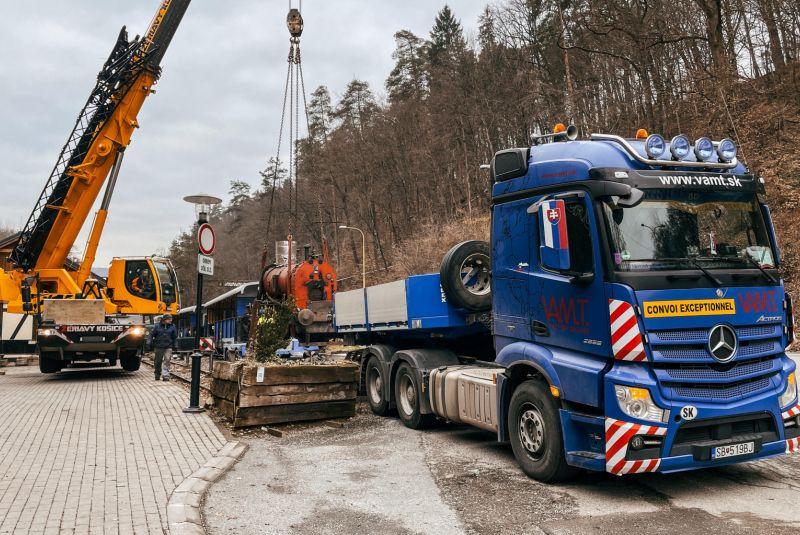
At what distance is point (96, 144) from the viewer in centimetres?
1638

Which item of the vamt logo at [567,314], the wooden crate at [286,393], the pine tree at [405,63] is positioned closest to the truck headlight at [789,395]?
the vamt logo at [567,314]

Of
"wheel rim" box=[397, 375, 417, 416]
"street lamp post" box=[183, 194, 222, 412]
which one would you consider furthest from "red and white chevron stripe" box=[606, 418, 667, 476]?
"street lamp post" box=[183, 194, 222, 412]

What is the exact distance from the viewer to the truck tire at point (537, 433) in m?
5.73

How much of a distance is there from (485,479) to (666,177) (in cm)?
328

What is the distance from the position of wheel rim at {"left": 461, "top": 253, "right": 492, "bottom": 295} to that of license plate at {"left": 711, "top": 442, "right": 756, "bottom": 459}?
12.6ft

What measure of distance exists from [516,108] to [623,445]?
3056 cm

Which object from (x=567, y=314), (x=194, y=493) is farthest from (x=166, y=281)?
(x=567, y=314)

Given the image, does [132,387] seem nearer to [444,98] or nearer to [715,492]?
[715,492]

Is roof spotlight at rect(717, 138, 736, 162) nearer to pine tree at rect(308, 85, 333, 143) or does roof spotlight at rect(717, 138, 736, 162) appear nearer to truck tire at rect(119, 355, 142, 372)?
truck tire at rect(119, 355, 142, 372)

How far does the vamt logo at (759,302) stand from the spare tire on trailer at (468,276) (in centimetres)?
336

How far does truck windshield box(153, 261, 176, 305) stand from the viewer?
62.6 feet

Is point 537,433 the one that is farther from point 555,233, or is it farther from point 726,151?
point 726,151

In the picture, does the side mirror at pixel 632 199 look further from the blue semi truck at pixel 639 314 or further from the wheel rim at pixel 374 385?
the wheel rim at pixel 374 385

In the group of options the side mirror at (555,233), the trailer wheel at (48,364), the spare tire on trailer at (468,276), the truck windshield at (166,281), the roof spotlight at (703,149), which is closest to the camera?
the side mirror at (555,233)
